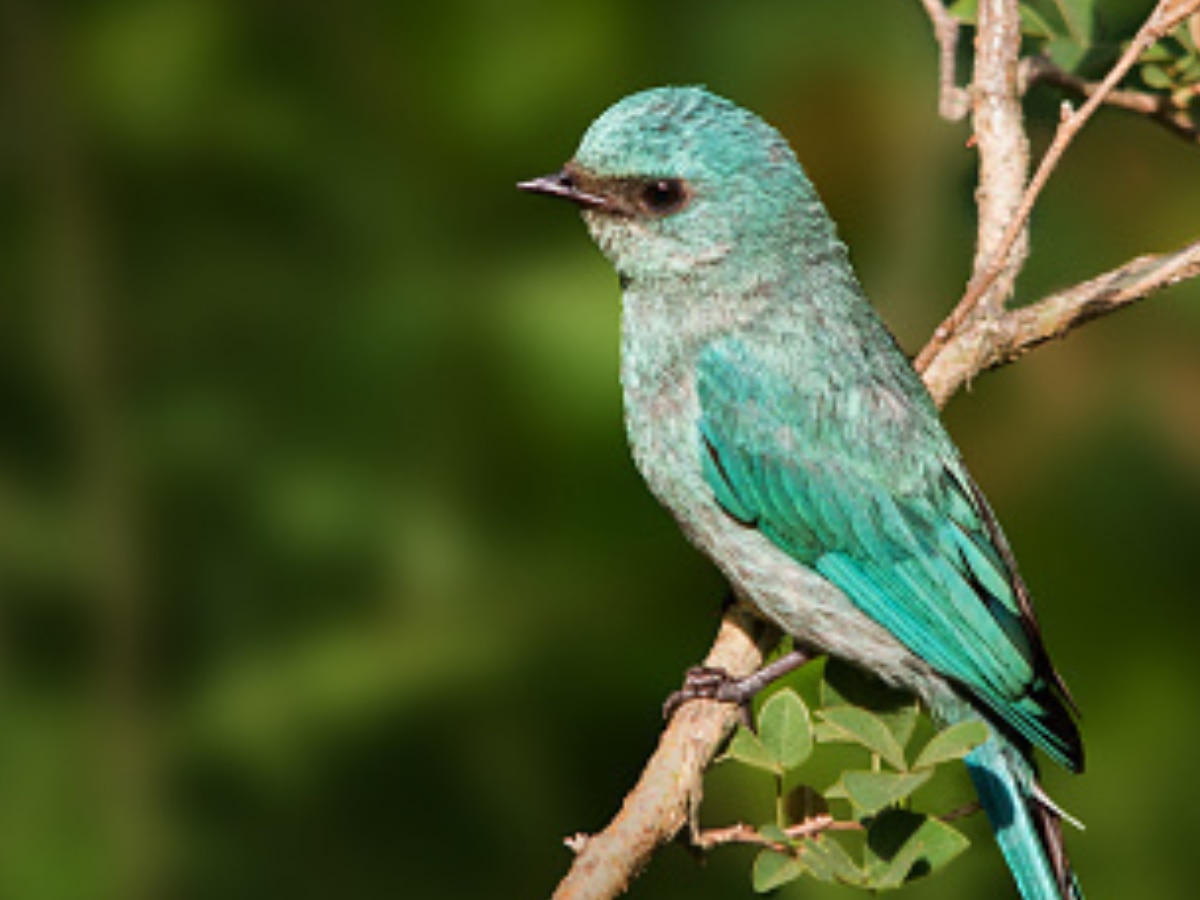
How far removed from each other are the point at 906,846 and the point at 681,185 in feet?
4.68

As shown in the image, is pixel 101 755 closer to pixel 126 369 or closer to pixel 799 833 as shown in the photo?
pixel 126 369

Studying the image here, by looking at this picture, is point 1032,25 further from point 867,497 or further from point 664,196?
point 867,497

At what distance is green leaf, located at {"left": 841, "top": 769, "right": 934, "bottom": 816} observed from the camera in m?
3.63

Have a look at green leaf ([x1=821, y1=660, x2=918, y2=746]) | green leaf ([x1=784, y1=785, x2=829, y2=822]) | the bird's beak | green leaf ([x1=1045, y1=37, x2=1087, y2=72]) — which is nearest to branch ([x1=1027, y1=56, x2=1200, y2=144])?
green leaf ([x1=1045, y1=37, x2=1087, y2=72])

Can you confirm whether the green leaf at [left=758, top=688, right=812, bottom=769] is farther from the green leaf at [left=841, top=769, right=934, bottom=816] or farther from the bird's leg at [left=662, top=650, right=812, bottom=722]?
the bird's leg at [left=662, top=650, right=812, bottom=722]

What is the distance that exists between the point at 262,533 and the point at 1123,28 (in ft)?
6.74

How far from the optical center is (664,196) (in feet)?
15.4

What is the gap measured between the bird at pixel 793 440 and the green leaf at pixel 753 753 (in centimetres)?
76

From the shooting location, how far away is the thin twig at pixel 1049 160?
14.4 ft

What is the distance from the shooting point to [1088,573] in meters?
5.30

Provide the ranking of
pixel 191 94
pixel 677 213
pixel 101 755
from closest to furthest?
pixel 677 213 < pixel 101 755 < pixel 191 94

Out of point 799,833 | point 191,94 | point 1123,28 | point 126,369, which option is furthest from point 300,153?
point 799,833

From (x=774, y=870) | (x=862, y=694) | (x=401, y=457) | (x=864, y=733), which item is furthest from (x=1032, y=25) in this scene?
Answer: (x=774, y=870)

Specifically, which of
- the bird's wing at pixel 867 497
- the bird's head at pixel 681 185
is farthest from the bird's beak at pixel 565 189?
the bird's wing at pixel 867 497
